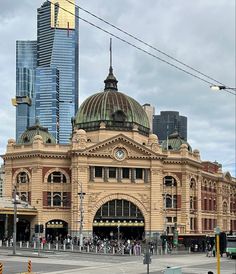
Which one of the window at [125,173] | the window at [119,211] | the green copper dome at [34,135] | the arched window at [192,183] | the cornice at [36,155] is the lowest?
the window at [119,211]

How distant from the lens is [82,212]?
3622 inches

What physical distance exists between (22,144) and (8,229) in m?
14.0

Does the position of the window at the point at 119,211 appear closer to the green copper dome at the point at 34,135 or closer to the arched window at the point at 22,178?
the arched window at the point at 22,178

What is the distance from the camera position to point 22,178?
325 feet

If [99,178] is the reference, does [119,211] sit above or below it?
below

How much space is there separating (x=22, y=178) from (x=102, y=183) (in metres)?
12.9

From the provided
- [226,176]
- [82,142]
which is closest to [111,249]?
[82,142]

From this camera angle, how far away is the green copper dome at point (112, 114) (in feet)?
342

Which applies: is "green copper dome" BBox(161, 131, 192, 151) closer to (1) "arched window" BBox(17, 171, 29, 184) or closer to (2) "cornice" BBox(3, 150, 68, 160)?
(2) "cornice" BBox(3, 150, 68, 160)

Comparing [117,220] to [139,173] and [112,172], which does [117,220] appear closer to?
[112,172]

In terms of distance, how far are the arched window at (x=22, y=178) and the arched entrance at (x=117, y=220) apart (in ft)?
40.4

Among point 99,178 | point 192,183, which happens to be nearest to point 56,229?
point 99,178

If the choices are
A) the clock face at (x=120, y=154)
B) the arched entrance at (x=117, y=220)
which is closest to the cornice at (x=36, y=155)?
the clock face at (x=120, y=154)

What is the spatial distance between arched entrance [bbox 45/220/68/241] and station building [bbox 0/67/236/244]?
0.15 m
